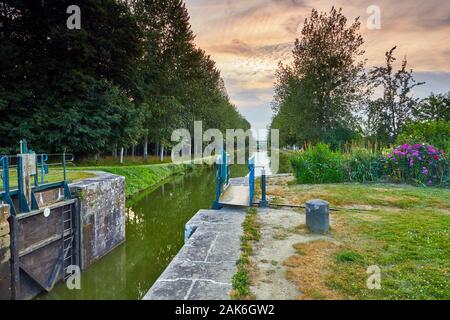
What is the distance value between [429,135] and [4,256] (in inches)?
787

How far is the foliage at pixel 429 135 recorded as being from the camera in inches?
566

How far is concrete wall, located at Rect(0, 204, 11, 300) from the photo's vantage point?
5445 mm

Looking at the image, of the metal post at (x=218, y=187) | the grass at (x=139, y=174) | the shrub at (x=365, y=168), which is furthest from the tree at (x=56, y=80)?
the shrub at (x=365, y=168)

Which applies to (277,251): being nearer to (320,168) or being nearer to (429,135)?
(320,168)

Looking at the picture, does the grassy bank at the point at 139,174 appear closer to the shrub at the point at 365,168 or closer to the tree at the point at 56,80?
the tree at the point at 56,80

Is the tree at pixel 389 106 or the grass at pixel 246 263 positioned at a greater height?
the tree at pixel 389 106

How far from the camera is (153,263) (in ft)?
27.1

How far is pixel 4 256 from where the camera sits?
5.51 meters

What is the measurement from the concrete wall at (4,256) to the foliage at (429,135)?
601 inches

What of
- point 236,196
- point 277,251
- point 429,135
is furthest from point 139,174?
point 429,135

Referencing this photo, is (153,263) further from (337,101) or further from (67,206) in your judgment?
(337,101)

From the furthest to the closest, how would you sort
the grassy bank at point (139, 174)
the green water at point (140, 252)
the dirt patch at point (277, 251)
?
1. the grassy bank at point (139, 174)
2. the green water at point (140, 252)
3. the dirt patch at point (277, 251)
